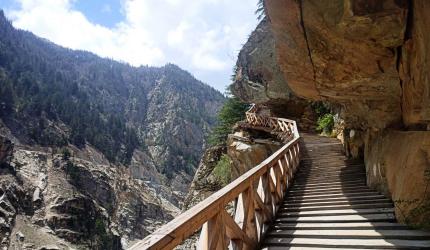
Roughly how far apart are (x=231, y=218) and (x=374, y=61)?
10.4 feet

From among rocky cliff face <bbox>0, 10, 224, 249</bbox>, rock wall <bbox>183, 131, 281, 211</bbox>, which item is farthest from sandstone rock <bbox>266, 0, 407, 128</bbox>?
rocky cliff face <bbox>0, 10, 224, 249</bbox>

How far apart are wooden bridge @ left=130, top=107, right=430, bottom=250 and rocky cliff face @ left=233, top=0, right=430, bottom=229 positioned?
1.79ft

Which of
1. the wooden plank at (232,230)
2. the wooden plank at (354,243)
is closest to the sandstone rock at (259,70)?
the wooden plank at (354,243)

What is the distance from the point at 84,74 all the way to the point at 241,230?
647 feet

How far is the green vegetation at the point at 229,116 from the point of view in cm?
3419

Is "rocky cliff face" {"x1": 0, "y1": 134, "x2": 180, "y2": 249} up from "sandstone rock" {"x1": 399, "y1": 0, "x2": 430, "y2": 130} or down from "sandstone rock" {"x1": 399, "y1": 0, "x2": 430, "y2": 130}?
down

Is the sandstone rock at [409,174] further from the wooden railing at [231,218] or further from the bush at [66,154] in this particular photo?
the bush at [66,154]

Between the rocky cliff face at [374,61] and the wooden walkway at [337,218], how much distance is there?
43cm

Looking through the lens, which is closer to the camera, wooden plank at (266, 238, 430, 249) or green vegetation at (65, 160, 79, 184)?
wooden plank at (266, 238, 430, 249)

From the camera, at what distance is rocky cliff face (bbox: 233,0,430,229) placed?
189 inches

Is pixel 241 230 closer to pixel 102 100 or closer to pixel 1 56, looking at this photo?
pixel 1 56

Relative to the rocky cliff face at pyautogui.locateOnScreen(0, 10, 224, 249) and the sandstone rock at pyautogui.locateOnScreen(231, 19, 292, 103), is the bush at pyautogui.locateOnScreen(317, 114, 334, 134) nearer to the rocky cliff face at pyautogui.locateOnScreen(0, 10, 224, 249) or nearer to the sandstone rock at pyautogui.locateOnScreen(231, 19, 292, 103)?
the sandstone rock at pyautogui.locateOnScreen(231, 19, 292, 103)

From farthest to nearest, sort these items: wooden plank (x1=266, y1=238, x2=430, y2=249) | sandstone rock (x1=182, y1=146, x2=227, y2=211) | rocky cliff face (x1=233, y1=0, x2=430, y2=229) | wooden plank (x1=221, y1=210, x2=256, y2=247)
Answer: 1. sandstone rock (x1=182, y1=146, x2=227, y2=211)
2. wooden plank (x1=266, y1=238, x2=430, y2=249)
3. rocky cliff face (x1=233, y1=0, x2=430, y2=229)
4. wooden plank (x1=221, y1=210, x2=256, y2=247)

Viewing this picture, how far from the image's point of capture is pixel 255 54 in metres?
15.5
